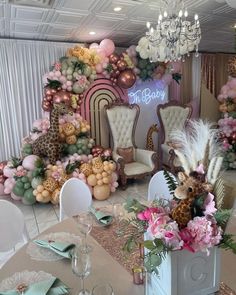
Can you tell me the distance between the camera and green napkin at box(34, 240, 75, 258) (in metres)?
1.37

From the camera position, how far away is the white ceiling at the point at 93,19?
3107mm

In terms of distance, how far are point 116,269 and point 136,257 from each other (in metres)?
0.14

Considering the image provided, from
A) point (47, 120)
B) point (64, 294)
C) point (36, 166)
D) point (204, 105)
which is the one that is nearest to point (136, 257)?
point (64, 294)

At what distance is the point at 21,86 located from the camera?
4926mm

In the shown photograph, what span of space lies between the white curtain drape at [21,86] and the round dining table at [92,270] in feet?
12.8

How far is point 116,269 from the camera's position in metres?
1.28

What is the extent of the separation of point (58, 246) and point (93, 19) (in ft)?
10.5

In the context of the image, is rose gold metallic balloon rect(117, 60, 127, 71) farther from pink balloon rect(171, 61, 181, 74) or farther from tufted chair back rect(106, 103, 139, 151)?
pink balloon rect(171, 61, 181, 74)

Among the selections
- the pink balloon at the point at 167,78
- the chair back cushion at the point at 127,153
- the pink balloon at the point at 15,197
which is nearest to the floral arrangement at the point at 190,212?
the pink balloon at the point at 15,197

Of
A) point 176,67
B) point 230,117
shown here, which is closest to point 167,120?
point 176,67

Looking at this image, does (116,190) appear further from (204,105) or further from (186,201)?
(186,201)

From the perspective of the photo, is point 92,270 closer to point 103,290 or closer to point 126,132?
point 103,290

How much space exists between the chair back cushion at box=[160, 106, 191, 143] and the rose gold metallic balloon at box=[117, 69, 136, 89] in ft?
2.84

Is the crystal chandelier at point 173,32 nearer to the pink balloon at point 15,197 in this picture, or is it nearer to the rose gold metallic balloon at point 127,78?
the rose gold metallic balloon at point 127,78
